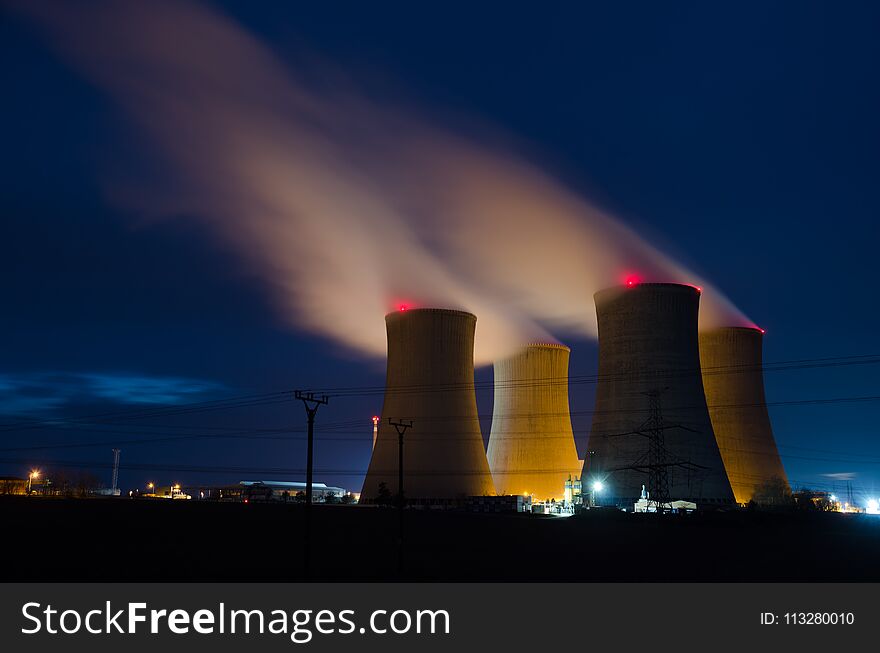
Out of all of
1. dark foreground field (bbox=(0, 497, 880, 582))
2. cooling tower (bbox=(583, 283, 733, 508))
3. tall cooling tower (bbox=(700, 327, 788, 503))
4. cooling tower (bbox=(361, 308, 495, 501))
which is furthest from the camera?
tall cooling tower (bbox=(700, 327, 788, 503))

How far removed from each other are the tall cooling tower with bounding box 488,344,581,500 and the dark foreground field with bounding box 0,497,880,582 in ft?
33.4

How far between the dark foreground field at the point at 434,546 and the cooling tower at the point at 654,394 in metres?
2.47

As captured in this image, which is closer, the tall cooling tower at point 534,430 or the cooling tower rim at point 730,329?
the cooling tower rim at point 730,329

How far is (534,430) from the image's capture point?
1918 inches

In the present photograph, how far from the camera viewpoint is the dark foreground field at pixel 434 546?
19.5 m

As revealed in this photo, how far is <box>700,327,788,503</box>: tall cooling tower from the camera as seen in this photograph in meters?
44.5

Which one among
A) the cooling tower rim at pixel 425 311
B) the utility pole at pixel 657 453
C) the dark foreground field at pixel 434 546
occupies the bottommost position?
the dark foreground field at pixel 434 546

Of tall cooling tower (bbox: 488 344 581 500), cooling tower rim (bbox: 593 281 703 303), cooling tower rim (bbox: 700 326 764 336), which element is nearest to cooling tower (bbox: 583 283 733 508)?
cooling tower rim (bbox: 593 281 703 303)

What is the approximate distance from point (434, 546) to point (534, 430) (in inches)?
917

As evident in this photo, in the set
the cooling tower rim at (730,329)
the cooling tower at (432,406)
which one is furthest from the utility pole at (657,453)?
the cooling tower rim at (730,329)

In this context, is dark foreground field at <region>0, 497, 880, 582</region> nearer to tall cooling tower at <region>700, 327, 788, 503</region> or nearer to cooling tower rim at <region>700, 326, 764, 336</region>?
tall cooling tower at <region>700, 327, 788, 503</region>

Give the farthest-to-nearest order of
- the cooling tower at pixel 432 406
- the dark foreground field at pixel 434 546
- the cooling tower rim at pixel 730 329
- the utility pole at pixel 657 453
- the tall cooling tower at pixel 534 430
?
the tall cooling tower at pixel 534 430, the cooling tower rim at pixel 730 329, the cooling tower at pixel 432 406, the utility pole at pixel 657 453, the dark foreground field at pixel 434 546

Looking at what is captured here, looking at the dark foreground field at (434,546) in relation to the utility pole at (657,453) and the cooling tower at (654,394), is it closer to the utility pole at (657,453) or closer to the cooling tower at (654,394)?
the utility pole at (657,453)

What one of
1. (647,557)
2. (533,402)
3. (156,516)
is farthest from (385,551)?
(533,402)
